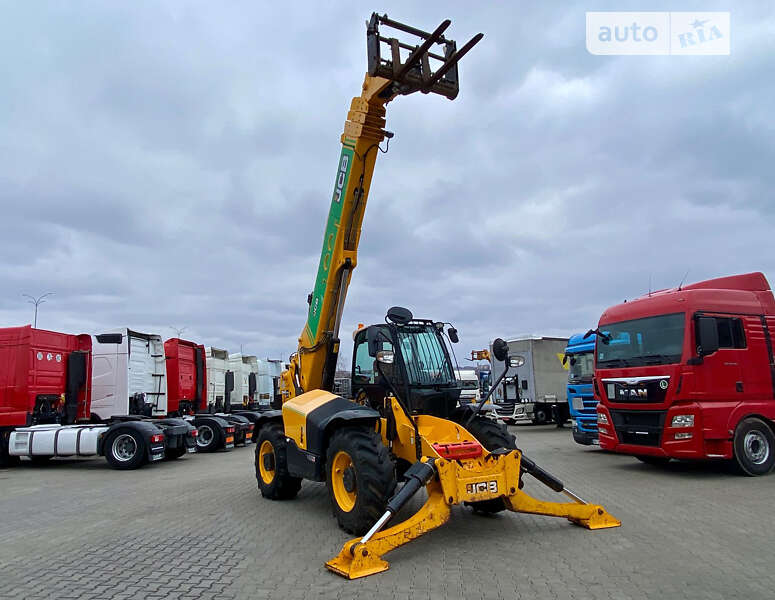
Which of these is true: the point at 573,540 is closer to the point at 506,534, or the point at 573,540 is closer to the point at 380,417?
the point at 506,534

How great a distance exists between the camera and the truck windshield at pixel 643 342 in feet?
32.0

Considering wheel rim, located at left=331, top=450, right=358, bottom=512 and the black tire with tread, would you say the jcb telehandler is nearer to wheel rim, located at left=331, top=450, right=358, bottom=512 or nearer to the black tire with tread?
wheel rim, located at left=331, top=450, right=358, bottom=512

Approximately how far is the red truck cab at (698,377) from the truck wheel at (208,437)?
1084cm

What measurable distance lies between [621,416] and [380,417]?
569 centimetres

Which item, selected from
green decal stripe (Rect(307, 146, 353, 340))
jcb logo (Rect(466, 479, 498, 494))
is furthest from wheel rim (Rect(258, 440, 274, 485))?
jcb logo (Rect(466, 479, 498, 494))

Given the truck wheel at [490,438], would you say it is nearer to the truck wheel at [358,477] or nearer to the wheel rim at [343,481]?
the truck wheel at [358,477]

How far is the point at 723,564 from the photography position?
16.5 ft

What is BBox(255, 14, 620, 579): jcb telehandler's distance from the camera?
5.62 m

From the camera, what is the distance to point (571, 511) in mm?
6266

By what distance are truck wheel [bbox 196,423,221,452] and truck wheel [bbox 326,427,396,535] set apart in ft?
36.0

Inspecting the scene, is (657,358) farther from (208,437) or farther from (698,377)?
(208,437)

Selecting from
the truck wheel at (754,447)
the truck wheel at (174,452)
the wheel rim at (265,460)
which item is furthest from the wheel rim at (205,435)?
the truck wheel at (754,447)

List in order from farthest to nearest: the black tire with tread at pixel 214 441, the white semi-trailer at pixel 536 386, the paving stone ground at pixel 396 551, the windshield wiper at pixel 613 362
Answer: the white semi-trailer at pixel 536 386
the black tire with tread at pixel 214 441
the windshield wiper at pixel 613 362
the paving stone ground at pixel 396 551

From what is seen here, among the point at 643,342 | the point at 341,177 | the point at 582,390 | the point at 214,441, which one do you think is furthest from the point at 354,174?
the point at 214,441
